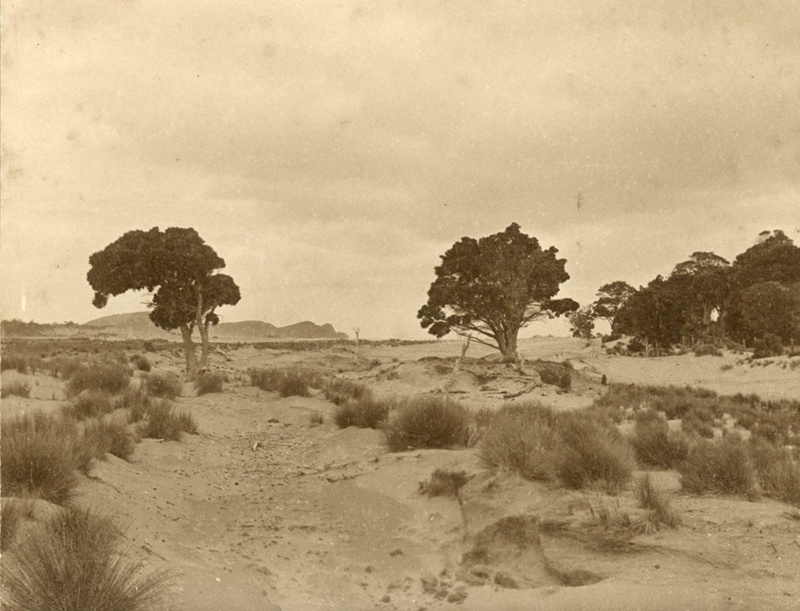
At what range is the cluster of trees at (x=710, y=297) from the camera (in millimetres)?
51188

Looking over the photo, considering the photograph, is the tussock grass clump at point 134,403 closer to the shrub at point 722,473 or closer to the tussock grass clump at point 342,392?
the tussock grass clump at point 342,392

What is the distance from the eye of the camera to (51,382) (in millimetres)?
20453

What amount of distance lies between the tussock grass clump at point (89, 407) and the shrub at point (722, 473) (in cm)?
1092

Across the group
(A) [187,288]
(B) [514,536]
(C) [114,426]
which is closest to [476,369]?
(A) [187,288]

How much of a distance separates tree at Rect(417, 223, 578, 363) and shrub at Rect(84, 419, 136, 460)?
2320 cm

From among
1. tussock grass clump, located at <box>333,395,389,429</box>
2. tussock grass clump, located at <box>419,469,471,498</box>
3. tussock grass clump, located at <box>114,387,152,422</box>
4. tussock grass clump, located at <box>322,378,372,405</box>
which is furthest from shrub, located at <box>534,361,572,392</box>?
tussock grass clump, located at <box>419,469,471,498</box>

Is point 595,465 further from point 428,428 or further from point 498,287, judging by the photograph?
point 498,287

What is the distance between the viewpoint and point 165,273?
1025 inches

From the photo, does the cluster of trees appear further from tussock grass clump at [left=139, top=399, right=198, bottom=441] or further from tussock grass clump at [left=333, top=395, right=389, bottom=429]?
tussock grass clump at [left=139, top=399, right=198, bottom=441]

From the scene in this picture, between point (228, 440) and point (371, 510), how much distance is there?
6251mm

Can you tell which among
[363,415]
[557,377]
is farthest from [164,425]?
[557,377]

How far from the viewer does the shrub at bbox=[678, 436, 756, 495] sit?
861cm

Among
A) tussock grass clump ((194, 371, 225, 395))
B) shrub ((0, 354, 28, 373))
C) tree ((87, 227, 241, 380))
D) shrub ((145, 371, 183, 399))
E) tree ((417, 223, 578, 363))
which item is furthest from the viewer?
tree ((417, 223, 578, 363))

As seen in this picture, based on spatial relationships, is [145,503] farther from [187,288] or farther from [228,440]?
[187,288]
